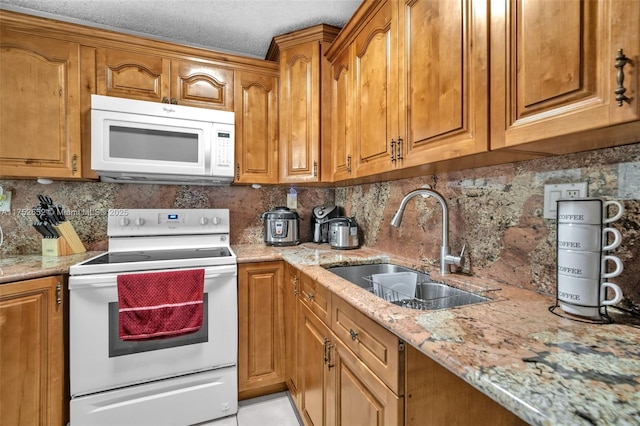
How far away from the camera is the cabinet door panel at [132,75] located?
5.69 ft

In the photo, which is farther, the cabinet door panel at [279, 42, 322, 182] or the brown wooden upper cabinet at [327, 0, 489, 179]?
the cabinet door panel at [279, 42, 322, 182]

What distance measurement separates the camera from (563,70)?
68 cm

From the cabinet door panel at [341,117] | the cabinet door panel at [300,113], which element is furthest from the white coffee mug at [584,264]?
the cabinet door panel at [300,113]

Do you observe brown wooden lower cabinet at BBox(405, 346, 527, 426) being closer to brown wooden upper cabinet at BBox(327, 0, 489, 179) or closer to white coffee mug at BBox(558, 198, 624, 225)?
white coffee mug at BBox(558, 198, 624, 225)

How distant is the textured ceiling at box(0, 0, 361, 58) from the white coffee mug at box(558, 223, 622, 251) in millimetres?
1665

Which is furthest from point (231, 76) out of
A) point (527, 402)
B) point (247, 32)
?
point (527, 402)

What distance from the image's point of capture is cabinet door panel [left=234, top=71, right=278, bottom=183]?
202 cm

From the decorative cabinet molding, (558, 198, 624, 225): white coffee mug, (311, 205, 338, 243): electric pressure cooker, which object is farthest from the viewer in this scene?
(311, 205, 338, 243): electric pressure cooker

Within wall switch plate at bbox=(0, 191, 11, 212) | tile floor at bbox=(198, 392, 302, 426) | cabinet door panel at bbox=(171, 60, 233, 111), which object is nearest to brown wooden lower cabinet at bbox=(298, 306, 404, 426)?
tile floor at bbox=(198, 392, 302, 426)

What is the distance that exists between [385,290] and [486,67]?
3.20 feet

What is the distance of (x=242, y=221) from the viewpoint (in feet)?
7.47

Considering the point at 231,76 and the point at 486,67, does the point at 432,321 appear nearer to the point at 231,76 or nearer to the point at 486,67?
the point at 486,67

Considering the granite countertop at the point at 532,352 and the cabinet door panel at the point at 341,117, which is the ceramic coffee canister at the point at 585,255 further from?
the cabinet door panel at the point at 341,117

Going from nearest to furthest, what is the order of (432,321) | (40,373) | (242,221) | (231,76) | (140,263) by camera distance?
1. (432,321)
2. (40,373)
3. (140,263)
4. (231,76)
5. (242,221)
